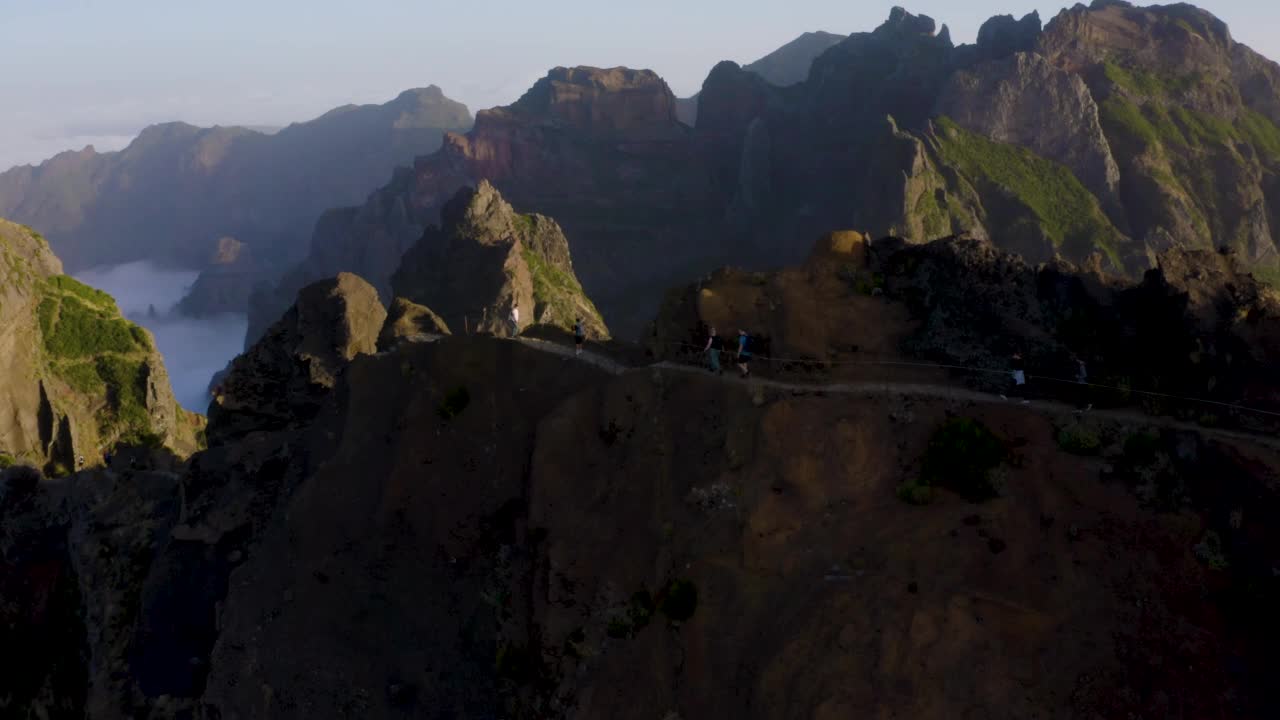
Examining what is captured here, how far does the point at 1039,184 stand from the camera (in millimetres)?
155750

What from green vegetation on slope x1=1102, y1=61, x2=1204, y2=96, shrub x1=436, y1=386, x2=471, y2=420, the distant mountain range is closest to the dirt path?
shrub x1=436, y1=386, x2=471, y2=420

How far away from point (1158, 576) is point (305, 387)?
4018 cm

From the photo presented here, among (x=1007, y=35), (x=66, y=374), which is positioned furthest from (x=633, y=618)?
(x=1007, y=35)

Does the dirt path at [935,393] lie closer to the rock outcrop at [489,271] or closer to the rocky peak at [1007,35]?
the rock outcrop at [489,271]

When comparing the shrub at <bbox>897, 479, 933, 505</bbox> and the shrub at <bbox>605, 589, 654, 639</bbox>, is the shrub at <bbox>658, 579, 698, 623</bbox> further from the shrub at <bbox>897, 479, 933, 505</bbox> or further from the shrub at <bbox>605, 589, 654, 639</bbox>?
the shrub at <bbox>897, 479, 933, 505</bbox>

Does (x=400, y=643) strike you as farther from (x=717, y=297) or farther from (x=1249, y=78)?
(x=1249, y=78)

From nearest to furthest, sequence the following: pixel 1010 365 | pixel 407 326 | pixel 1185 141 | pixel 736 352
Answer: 1. pixel 1010 365
2. pixel 736 352
3. pixel 407 326
4. pixel 1185 141

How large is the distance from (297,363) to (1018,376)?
3698 centimetres

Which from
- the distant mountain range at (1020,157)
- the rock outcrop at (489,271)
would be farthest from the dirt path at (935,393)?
the distant mountain range at (1020,157)

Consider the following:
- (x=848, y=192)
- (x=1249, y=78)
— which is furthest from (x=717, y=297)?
(x=1249, y=78)

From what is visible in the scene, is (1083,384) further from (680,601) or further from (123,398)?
(123,398)

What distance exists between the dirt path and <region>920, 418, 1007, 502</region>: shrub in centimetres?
198

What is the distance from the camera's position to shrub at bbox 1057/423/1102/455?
2308 cm

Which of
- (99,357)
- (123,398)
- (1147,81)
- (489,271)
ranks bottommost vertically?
(123,398)
